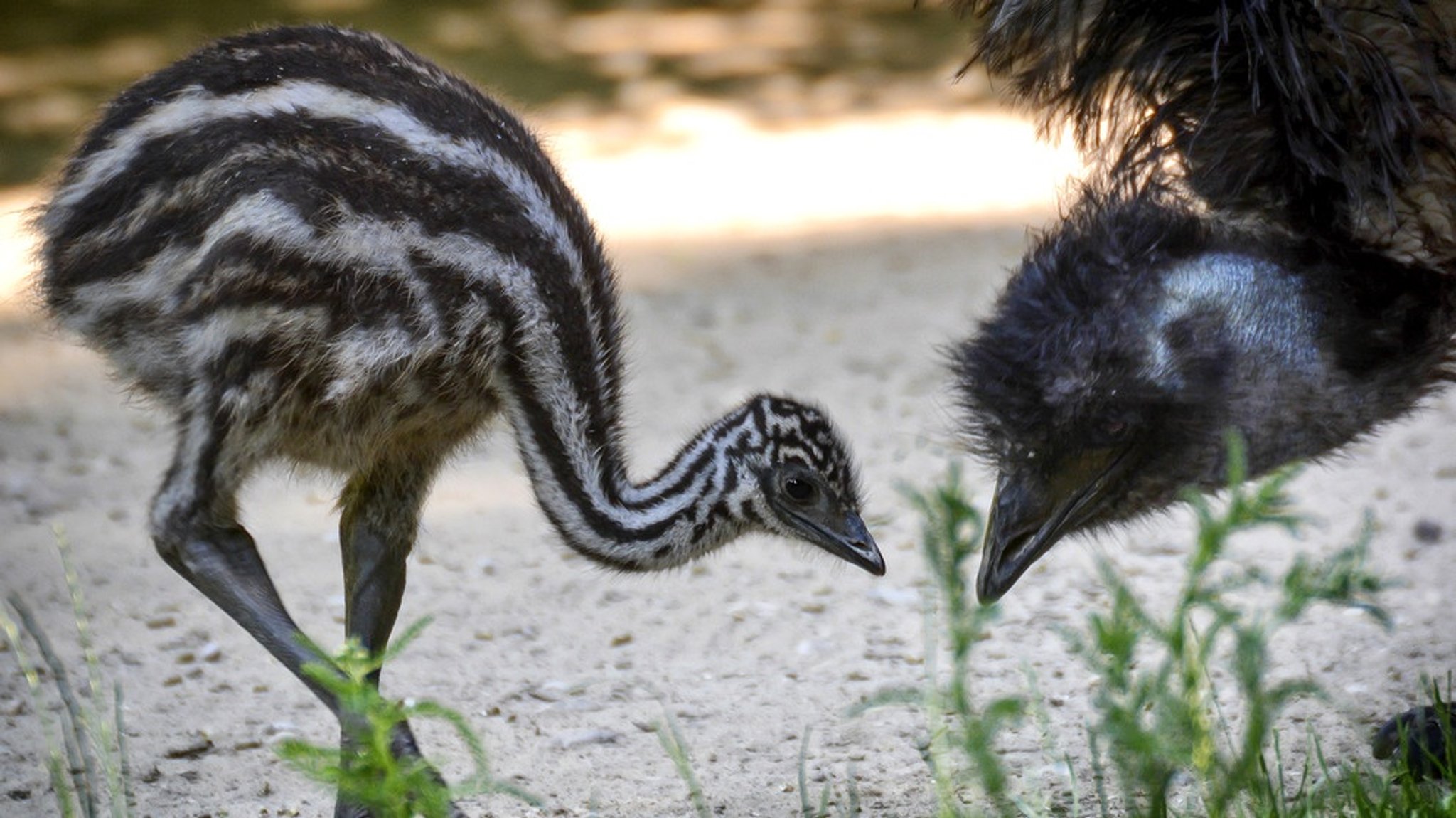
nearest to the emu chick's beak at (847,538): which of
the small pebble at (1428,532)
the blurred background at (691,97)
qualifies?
the small pebble at (1428,532)

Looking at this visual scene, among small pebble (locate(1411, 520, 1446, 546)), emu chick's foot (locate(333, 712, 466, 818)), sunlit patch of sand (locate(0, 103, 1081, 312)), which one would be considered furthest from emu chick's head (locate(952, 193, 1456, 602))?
sunlit patch of sand (locate(0, 103, 1081, 312))

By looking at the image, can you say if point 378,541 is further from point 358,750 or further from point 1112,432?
point 1112,432

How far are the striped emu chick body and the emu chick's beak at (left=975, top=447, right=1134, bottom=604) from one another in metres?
0.47

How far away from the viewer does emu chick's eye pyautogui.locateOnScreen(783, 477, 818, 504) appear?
3.50 metres

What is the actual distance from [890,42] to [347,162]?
23.7ft

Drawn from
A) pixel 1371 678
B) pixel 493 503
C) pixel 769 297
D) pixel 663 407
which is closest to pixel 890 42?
pixel 769 297

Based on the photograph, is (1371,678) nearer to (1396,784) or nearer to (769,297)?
(1396,784)

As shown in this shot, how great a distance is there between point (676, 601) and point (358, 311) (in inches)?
67.1

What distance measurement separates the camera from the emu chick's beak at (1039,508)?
3070mm

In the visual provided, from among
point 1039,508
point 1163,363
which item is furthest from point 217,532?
point 1163,363

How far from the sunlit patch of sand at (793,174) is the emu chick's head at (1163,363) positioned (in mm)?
4025

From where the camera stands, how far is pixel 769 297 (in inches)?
268

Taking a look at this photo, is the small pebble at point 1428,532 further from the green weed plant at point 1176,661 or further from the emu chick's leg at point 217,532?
the emu chick's leg at point 217,532

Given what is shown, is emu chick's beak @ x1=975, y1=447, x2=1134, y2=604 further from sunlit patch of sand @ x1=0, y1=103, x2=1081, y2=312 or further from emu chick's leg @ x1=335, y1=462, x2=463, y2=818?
sunlit patch of sand @ x1=0, y1=103, x2=1081, y2=312
